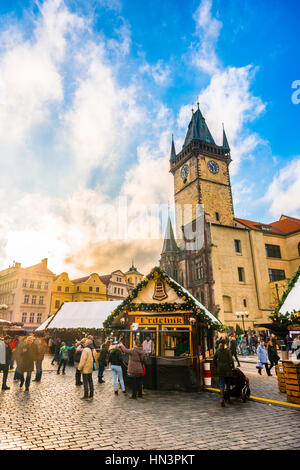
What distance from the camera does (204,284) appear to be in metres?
39.3

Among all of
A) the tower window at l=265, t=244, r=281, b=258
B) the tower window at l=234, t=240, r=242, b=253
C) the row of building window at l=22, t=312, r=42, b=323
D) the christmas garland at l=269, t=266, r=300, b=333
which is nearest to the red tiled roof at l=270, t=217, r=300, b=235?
the tower window at l=265, t=244, r=281, b=258

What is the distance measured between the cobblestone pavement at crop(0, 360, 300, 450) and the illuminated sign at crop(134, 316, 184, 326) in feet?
9.60

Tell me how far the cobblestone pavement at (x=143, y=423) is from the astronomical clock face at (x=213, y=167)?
48264 mm

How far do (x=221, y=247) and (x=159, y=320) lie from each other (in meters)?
30.8

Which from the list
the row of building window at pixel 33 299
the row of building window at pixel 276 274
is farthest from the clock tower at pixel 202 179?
the row of building window at pixel 33 299

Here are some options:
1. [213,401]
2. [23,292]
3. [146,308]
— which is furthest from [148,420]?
[23,292]

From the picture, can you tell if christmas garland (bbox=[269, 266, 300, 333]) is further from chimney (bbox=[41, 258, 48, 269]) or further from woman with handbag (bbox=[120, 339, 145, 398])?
chimney (bbox=[41, 258, 48, 269])

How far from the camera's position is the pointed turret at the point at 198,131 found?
5604 cm

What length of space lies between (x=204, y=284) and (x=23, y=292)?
31934mm

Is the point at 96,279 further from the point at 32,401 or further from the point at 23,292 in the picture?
the point at 32,401

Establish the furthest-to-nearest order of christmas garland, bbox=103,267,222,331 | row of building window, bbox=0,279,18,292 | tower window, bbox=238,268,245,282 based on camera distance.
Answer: row of building window, bbox=0,279,18,292, tower window, bbox=238,268,245,282, christmas garland, bbox=103,267,222,331

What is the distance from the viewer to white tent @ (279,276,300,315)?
30.6 ft

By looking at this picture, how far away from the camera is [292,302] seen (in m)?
9.72

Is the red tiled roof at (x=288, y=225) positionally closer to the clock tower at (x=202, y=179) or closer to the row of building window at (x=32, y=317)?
the clock tower at (x=202, y=179)
